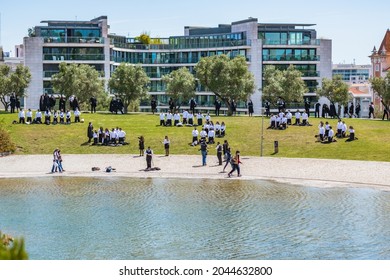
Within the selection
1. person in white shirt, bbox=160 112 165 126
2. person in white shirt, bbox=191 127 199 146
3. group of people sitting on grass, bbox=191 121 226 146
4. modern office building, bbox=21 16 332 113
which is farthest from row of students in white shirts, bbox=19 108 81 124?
modern office building, bbox=21 16 332 113

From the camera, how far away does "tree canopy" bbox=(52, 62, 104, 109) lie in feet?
254

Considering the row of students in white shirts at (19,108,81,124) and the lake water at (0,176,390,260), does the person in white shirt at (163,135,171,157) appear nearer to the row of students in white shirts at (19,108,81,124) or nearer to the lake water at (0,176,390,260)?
the lake water at (0,176,390,260)

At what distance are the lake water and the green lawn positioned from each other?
10.7 metres

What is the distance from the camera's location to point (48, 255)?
24.5 m

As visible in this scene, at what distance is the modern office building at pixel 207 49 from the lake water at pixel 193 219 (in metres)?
61.9

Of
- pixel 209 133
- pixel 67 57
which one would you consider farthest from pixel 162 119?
pixel 67 57

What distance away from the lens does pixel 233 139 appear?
55.7 m

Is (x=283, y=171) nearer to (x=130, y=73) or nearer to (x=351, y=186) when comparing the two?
(x=351, y=186)

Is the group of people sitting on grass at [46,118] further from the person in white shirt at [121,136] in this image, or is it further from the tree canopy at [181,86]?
the tree canopy at [181,86]

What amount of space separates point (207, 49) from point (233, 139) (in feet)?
176

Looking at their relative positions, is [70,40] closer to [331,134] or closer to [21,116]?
[21,116]

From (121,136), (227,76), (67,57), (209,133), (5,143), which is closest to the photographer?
(5,143)

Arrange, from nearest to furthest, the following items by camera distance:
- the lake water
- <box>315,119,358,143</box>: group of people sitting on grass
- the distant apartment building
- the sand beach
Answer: the lake water
the sand beach
<box>315,119,358,143</box>: group of people sitting on grass
the distant apartment building

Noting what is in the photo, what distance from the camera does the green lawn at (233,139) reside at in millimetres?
51281
